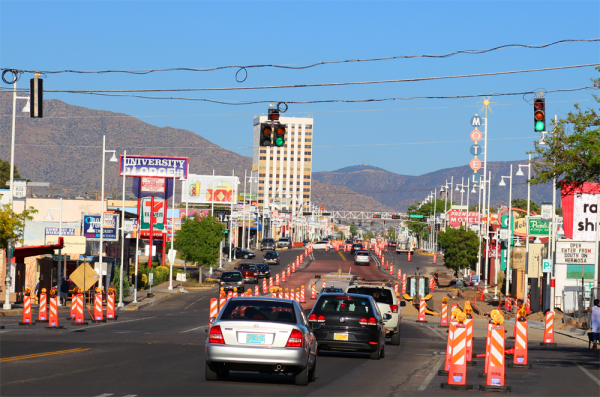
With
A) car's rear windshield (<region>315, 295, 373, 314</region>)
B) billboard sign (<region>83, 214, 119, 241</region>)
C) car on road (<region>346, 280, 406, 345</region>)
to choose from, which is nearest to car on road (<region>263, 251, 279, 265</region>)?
billboard sign (<region>83, 214, 119, 241</region>)

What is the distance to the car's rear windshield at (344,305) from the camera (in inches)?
771

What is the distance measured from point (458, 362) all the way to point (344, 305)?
5.21m

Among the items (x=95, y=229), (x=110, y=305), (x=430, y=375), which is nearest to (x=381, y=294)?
(x=430, y=375)

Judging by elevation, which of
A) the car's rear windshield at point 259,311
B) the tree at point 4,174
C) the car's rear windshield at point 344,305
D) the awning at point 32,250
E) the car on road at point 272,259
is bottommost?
the car on road at point 272,259

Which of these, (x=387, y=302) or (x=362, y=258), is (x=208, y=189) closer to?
(x=362, y=258)

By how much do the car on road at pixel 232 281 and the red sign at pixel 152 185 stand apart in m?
31.2

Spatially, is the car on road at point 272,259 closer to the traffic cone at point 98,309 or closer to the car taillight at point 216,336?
the traffic cone at point 98,309

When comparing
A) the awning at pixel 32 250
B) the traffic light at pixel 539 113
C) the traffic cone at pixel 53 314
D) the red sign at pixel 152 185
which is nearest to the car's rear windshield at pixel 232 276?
the awning at pixel 32 250

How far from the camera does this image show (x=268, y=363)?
13.4 metres

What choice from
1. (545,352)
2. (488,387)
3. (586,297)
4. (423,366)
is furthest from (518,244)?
(488,387)

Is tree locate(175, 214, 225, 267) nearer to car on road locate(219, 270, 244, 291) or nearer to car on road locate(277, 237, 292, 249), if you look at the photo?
car on road locate(219, 270, 244, 291)

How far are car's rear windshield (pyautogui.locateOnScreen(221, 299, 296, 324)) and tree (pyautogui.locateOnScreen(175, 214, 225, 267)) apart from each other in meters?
51.3

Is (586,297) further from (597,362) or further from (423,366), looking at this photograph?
(423,366)

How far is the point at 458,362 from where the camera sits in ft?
49.2
